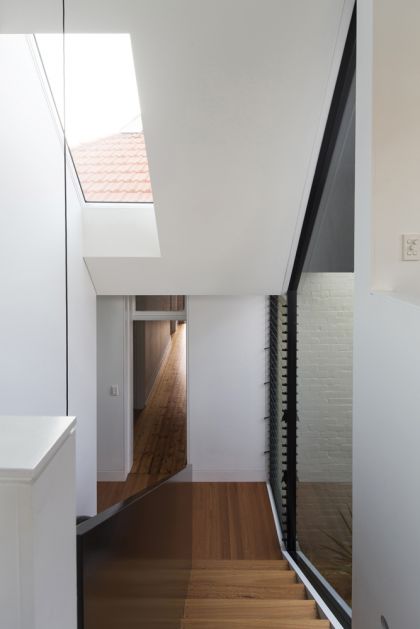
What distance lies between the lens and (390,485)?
74.2 inches

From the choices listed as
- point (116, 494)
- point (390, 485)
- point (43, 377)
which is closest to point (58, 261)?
point (43, 377)

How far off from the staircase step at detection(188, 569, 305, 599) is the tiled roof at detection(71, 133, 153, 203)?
2698mm

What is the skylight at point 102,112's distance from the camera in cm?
296

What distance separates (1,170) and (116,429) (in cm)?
392

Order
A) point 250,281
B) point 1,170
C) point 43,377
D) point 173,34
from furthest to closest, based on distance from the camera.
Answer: point 250,281
point 43,377
point 1,170
point 173,34

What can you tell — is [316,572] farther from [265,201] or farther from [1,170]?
[1,170]

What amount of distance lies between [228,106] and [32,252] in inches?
54.1

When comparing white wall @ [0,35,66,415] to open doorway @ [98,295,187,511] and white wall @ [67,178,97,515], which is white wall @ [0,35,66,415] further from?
open doorway @ [98,295,187,511]

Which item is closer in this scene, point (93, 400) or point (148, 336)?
point (93, 400)

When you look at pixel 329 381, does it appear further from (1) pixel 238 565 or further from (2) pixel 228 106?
(2) pixel 228 106

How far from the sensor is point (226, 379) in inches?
236

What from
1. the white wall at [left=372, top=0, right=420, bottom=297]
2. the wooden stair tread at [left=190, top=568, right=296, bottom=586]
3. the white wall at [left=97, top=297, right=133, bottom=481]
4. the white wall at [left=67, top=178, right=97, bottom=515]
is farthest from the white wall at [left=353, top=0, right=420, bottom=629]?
the white wall at [left=97, top=297, right=133, bottom=481]

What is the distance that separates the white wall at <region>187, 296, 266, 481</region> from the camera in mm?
5953

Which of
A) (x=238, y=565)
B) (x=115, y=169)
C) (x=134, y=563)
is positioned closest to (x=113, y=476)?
(x=238, y=565)
